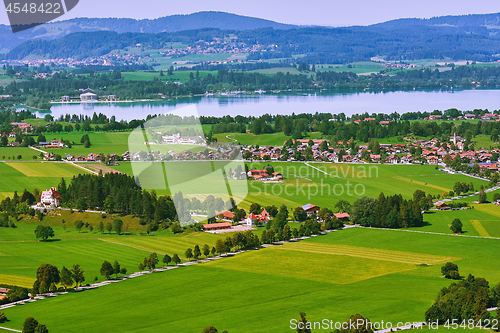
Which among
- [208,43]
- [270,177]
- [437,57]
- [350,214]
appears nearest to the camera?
[350,214]

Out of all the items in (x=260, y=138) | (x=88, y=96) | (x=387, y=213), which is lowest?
(x=387, y=213)

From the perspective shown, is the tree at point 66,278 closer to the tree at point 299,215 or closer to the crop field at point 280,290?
the crop field at point 280,290

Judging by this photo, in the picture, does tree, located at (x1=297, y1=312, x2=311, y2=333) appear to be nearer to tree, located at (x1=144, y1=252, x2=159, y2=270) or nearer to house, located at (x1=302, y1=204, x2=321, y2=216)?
tree, located at (x1=144, y1=252, x2=159, y2=270)

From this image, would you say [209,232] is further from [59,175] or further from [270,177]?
[59,175]

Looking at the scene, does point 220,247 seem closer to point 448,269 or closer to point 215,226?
point 215,226

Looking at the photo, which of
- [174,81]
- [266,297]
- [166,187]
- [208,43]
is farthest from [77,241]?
[208,43]

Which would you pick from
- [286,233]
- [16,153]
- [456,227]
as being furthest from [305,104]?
[286,233]
